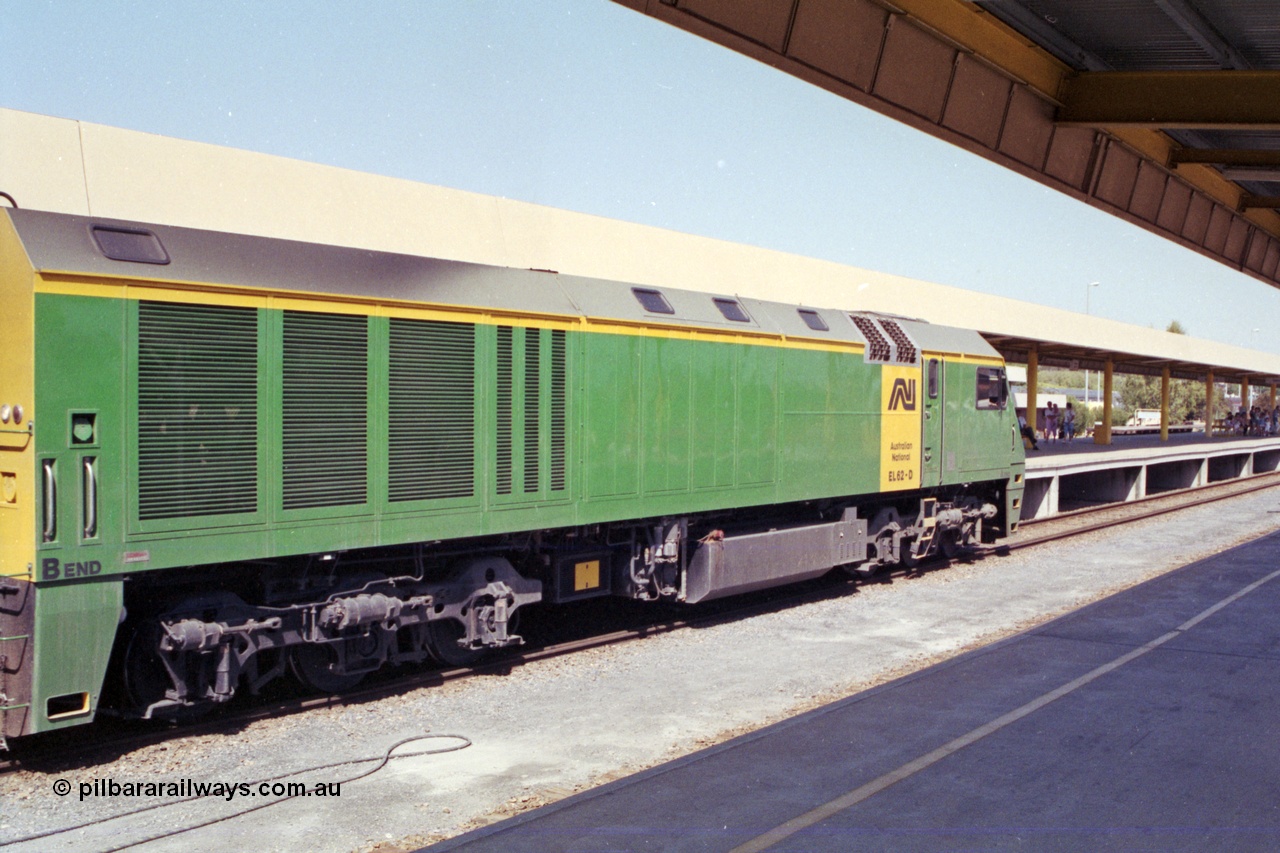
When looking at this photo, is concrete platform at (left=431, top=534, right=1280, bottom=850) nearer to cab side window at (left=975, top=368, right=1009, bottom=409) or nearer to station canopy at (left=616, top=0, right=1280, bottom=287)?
station canopy at (left=616, top=0, right=1280, bottom=287)

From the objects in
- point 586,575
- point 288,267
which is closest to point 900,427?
point 586,575

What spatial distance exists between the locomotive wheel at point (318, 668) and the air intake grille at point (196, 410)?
1.56 meters

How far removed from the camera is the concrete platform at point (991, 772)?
5.35 metres

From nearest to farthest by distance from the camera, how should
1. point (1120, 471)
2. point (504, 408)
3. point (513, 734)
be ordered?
1. point (513, 734)
2. point (504, 408)
3. point (1120, 471)

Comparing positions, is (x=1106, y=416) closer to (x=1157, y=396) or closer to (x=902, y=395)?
(x=902, y=395)

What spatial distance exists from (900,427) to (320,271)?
9.48 m

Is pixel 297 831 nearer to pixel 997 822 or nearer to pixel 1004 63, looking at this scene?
pixel 997 822

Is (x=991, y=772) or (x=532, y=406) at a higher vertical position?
(x=532, y=406)

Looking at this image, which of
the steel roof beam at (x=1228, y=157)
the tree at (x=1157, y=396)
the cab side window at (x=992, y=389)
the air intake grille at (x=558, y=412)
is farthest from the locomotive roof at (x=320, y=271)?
the tree at (x=1157, y=396)

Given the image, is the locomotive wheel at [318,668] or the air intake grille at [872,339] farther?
the air intake grille at [872,339]

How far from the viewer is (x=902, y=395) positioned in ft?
48.8

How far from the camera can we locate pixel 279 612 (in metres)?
7.81

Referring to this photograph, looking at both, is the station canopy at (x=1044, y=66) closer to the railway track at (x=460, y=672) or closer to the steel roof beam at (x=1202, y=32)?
the steel roof beam at (x=1202, y=32)

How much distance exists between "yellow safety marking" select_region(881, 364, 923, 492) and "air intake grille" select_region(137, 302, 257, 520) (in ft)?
31.3
